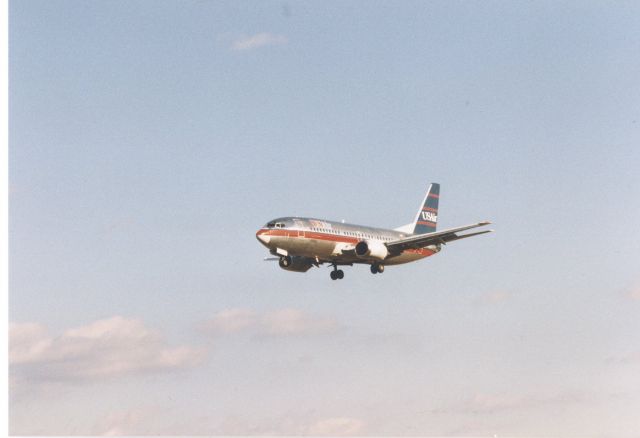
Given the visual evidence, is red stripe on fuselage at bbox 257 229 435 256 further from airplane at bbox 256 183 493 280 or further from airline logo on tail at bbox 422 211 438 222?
airline logo on tail at bbox 422 211 438 222

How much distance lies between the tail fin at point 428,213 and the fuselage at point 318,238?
43.1 ft

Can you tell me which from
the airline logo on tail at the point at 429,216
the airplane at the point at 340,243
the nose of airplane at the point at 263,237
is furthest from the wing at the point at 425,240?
the airline logo on tail at the point at 429,216

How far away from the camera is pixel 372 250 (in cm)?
8169

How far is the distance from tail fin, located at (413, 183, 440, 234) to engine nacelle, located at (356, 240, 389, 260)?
14095mm

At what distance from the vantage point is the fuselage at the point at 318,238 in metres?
76.4

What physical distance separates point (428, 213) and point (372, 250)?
20.0m

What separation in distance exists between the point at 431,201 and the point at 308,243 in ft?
89.7

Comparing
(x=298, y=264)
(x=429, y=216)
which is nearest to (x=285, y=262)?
(x=298, y=264)

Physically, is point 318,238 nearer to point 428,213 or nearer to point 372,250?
point 372,250

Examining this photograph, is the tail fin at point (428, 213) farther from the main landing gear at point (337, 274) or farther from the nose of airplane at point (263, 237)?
the nose of airplane at point (263, 237)

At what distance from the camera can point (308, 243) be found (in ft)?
254
